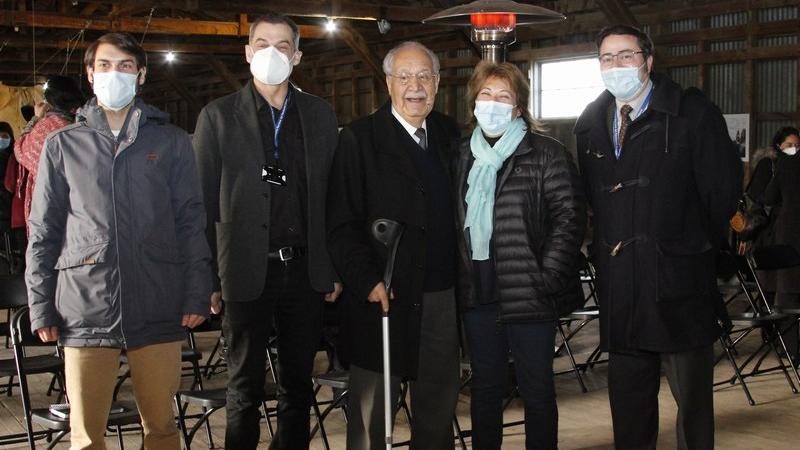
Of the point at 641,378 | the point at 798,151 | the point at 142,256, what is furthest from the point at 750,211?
the point at 142,256

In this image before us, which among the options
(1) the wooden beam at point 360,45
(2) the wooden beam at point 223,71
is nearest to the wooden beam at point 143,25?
(1) the wooden beam at point 360,45

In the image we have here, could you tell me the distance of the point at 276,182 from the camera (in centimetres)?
369

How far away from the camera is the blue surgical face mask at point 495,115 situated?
3.76 m

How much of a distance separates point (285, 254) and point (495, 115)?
86cm

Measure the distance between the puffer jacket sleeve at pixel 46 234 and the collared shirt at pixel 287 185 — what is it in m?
A: 0.71

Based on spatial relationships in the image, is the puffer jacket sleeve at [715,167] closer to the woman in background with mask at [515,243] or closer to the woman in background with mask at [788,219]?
the woman in background with mask at [515,243]

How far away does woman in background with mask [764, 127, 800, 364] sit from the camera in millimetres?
6887

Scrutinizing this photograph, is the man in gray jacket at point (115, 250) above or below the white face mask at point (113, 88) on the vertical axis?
below

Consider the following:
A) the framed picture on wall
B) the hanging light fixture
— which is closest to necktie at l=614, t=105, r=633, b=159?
the hanging light fixture

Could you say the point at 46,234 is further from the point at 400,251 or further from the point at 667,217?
the point at 667,217

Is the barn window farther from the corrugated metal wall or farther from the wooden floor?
the wooden floor

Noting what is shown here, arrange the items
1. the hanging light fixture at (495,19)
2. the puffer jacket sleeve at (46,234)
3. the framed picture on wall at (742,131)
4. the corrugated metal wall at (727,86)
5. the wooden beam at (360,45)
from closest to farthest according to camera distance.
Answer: the puffer jacket sleeve at (46,234) → the hanging light fixture at (495,19) → the framed picture on wall at (742,131) → the corrugated metal wall at (727,86) → the wooden beam at (360,45)

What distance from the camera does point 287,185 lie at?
3.71 meters

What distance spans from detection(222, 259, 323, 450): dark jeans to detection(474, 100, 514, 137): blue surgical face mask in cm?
79
